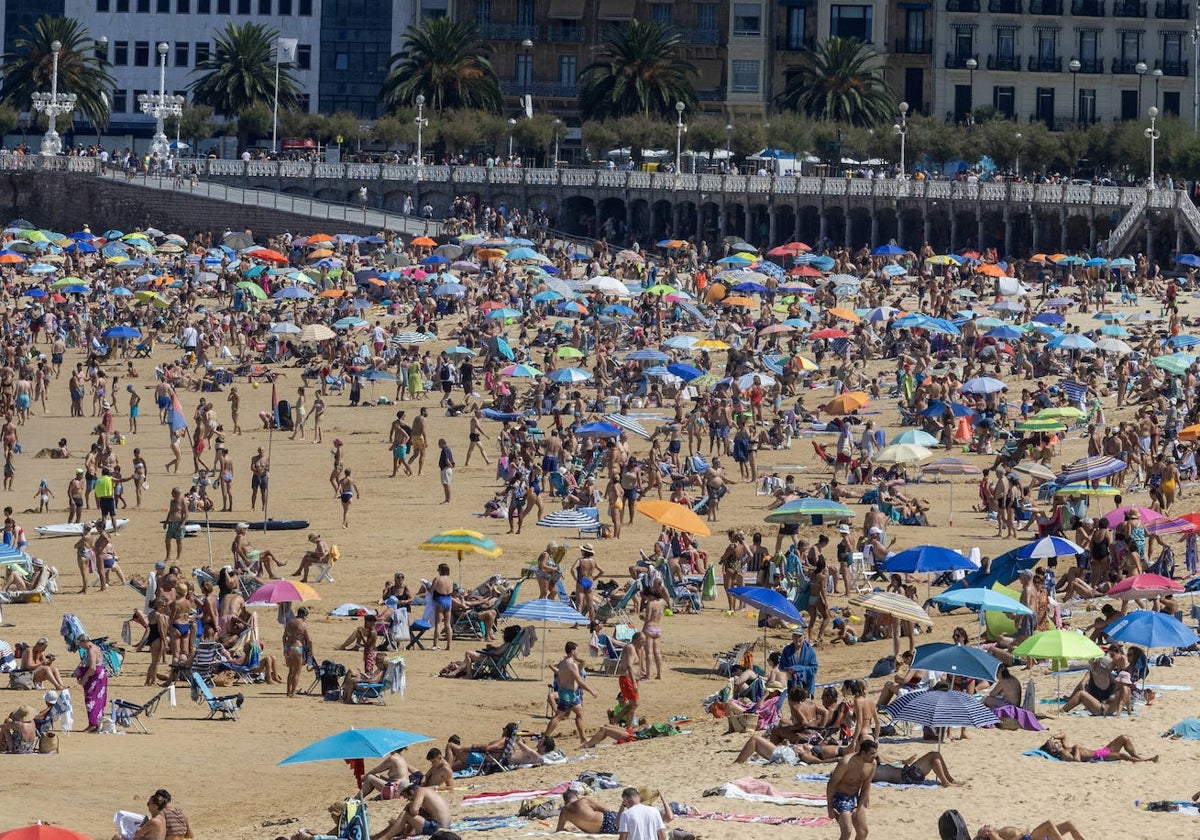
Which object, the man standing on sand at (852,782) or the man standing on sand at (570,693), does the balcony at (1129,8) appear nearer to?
the man standing on sand at (570,693)

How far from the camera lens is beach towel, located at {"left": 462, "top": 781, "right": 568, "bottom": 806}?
17.4 m

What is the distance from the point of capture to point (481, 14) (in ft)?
284

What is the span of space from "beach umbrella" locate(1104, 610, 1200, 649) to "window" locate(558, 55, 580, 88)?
69210mm

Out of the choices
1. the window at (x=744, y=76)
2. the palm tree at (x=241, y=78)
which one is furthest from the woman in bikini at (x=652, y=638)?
the window at (x=744, y=76)

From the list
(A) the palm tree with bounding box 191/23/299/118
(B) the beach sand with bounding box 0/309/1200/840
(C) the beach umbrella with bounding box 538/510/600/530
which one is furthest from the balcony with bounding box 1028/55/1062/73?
(C) the beach umbrella with bounding box 538/510/600/530

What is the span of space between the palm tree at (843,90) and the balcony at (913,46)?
3537mm

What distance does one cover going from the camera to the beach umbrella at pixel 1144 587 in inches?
858

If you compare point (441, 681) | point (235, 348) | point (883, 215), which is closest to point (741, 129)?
point (883, 215)

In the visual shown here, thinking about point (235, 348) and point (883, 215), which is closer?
point (235, 348)

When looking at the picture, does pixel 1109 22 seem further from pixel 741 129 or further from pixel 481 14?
pixel 481 14

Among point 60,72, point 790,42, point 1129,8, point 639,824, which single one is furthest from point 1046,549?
point 60,72

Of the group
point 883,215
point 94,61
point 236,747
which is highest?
point 94,61

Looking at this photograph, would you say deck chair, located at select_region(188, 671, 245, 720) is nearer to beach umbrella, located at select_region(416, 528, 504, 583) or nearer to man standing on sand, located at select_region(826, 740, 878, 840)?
beach umbrella, located at select_region(416, 528, 504, 583)

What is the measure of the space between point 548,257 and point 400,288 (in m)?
7.82
